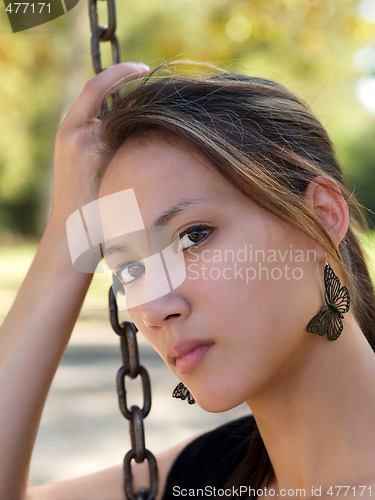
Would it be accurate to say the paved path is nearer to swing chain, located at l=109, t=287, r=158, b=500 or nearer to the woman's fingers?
swing chain, located at l=109, t=287, r=158, b=500

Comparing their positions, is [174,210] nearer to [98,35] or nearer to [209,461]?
[98,35]

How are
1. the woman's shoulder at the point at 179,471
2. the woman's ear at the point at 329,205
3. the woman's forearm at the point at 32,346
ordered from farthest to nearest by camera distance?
the woman's shoulder at the point at 179,471 → the woman's forearm at the point at 32,346 → the woman's ear at the point at 329,205

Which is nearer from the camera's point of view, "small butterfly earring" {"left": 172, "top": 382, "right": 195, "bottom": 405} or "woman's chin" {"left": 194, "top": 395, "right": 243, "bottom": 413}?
"woman's chin" {"left": 194, "top": 395, "right": 243, "bottom": 413}

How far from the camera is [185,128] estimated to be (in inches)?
64.4

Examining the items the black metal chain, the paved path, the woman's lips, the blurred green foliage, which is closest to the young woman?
the woman's lips

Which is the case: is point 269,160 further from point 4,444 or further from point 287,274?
point 4,444

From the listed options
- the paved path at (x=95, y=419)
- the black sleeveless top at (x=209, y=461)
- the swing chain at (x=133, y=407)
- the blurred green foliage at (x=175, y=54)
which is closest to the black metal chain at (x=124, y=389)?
the swing chain at (x=133, y=407)

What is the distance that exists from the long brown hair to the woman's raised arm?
107mm

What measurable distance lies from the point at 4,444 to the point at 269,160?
107 centimetres

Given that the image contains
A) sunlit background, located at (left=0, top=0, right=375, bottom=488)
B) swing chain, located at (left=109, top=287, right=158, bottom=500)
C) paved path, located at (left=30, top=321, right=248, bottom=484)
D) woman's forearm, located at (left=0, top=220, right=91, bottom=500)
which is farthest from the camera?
sunlit background, located at (left=0, top=0, right=375, bottom=488)

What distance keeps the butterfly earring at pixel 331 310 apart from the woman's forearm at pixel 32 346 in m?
0.75

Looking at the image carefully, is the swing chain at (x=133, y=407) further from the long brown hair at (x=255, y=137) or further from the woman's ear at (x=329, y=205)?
the woman's ear at (x=329, y=205)

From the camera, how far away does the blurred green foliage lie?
10.3m

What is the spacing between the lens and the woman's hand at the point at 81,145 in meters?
1.98
